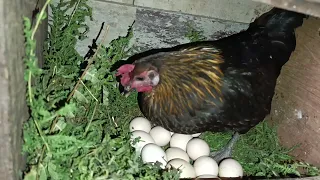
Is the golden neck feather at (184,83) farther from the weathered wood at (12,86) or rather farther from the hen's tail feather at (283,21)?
the weathered wood at (12,86)

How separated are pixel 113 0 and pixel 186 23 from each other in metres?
0.49

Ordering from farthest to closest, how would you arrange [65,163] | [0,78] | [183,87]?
[183,87] → [65,163] → [0,78]

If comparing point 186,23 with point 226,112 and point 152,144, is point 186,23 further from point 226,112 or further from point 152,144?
point 152,144

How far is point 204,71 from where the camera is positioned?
214 cm

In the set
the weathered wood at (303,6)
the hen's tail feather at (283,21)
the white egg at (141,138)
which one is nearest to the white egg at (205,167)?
the white egg at (141,138)

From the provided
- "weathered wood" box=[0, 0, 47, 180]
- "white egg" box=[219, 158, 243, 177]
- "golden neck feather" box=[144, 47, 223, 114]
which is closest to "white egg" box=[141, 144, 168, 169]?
"golden neck feather" box=[144, 47, 223, 114]

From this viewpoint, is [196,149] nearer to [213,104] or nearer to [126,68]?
[213,104]

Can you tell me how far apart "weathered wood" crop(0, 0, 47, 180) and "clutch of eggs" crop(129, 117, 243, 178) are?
0.65 meters

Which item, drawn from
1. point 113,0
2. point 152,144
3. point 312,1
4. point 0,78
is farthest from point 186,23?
point 0,78

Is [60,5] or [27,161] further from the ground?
[60,5]

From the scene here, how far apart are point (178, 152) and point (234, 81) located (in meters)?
0.50

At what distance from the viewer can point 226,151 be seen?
2.48 m

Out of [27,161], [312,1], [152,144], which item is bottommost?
[152,144]

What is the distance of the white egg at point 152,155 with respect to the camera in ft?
6.70
